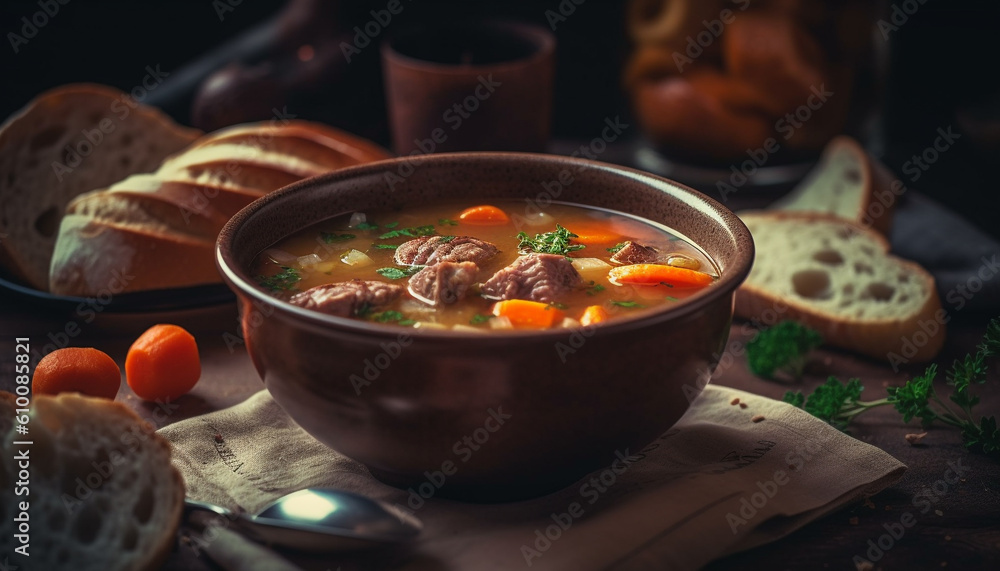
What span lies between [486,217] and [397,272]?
16.2 inches

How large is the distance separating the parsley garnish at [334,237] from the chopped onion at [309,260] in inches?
3.8

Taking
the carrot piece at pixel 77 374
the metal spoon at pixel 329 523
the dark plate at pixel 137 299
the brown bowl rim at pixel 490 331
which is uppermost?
the brown bowl rim at pixel 490 331

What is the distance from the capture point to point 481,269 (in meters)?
2.53

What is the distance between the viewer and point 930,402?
2.75m

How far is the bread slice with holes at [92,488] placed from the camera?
6.36ft

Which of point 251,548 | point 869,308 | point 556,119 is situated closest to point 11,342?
point 251,548

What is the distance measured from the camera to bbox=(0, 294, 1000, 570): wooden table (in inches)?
83.7

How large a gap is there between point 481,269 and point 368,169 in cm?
50

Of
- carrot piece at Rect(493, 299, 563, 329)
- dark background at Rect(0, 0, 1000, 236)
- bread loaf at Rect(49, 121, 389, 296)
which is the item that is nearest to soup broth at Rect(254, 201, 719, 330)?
carrot piece at Rect(493, 299, 563, 329)

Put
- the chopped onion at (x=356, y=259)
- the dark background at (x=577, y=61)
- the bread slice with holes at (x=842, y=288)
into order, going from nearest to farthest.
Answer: the chopped onion at (x=356, y=259) → the bread slice with holes at (x=842, y=288) → the dark background at (x=577, y=61)

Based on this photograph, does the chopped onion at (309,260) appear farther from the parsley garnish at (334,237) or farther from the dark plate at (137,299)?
the dark plate at (137,299)

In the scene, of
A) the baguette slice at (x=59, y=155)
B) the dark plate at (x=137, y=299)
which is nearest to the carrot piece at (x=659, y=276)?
Answer: the dark plate at (x=137, y=299)

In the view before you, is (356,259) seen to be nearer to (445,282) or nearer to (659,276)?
(445,282)

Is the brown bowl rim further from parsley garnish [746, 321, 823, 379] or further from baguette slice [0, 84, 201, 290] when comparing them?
baguette slice [0, 84, 201, 290]
